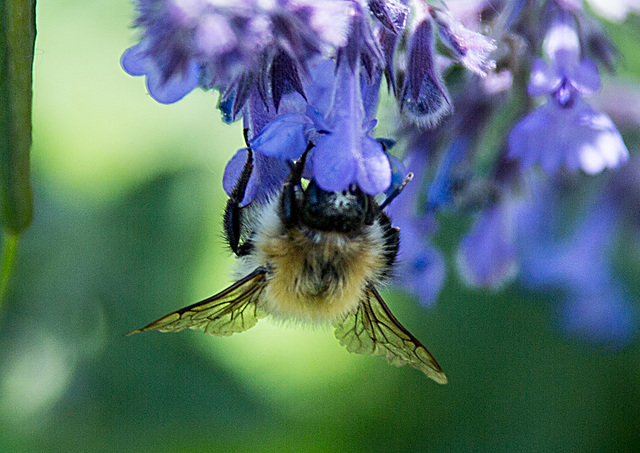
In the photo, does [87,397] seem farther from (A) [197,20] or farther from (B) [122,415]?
(A) [197,20]

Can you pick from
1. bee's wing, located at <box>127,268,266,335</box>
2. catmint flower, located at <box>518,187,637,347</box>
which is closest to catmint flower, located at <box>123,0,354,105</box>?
bee's wing, located at <box>127,268,266,335</box>

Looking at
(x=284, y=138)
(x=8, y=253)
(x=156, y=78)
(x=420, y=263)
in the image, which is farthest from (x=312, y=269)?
(x=420, y=263)

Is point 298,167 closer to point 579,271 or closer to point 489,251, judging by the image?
point 489,251

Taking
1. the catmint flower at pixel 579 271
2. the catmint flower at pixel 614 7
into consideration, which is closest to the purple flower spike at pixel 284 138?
the catmint flower at pixel 614 7

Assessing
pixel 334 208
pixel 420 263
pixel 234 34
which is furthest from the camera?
pixel 420 263

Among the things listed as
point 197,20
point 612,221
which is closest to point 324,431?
point 612,221

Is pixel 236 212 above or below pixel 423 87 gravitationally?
below

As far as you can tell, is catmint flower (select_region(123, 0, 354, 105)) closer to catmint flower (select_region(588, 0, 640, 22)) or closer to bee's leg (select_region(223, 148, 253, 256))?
bee's leg (select_region(223, 148, 253, 256))
